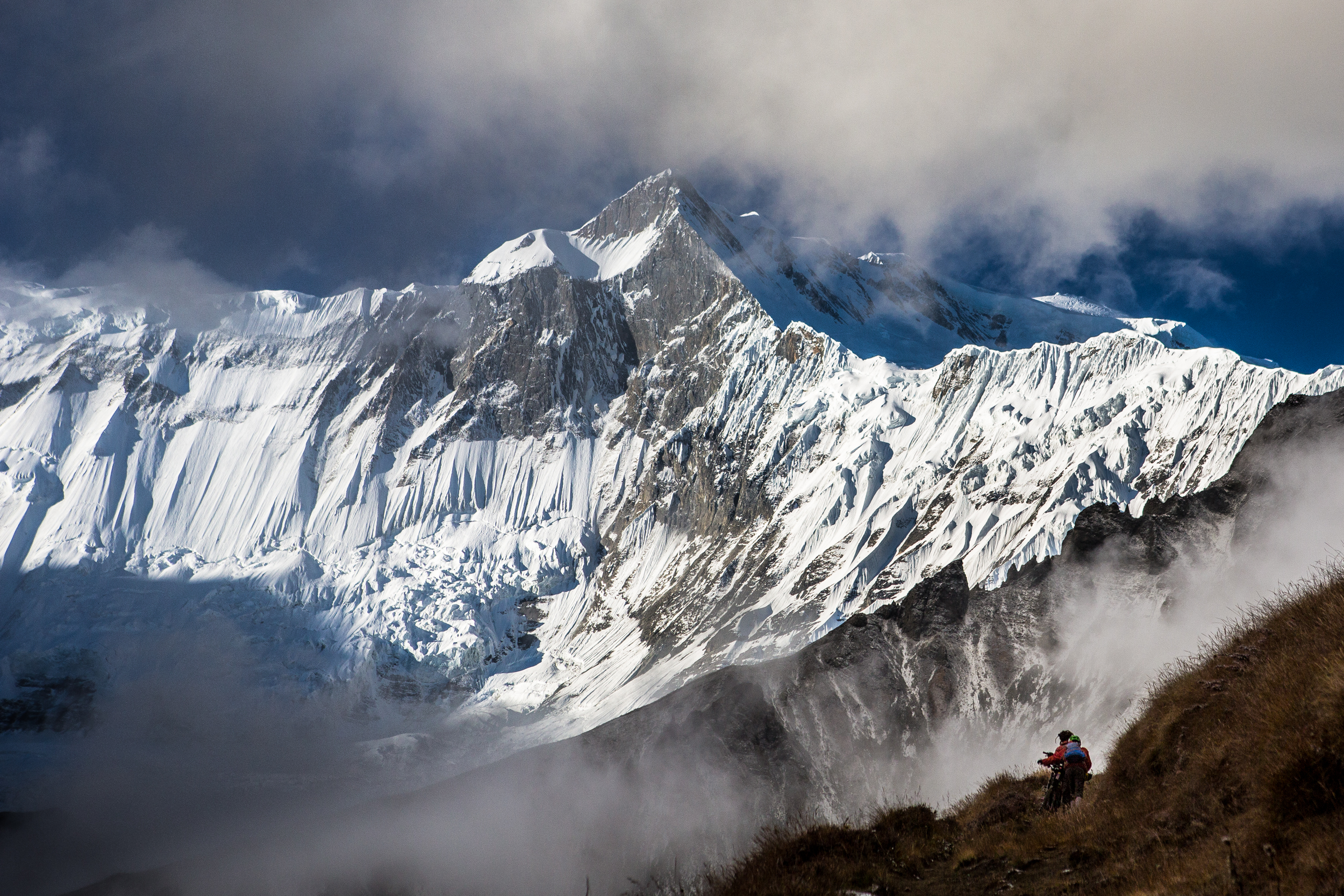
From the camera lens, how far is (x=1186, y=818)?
40.5ft

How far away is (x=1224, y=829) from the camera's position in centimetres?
1102

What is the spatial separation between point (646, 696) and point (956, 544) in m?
75.1

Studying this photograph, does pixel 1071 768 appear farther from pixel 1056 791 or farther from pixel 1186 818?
pixel 1186 818

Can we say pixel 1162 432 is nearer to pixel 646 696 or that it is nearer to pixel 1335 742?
pixel 646 696

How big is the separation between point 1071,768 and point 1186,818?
500 centimetres

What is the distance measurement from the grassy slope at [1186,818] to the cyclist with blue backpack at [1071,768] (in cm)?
32

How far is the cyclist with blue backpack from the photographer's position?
17094 millimetres

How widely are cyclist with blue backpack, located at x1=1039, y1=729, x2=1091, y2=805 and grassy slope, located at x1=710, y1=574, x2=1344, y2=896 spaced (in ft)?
1.04

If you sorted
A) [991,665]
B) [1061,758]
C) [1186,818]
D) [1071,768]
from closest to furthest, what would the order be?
1. [1186,818]
2. [1071,768]
3. [1061,758]
4. [991,665]

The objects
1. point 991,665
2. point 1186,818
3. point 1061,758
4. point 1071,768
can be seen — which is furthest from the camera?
point 991,665

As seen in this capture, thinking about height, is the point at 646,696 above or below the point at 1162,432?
below

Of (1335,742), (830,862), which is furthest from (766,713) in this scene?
(1335,742)

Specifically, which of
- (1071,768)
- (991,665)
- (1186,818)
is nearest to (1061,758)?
(1071,768)

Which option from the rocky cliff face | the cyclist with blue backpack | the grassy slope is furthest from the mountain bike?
the rocky cliff face
